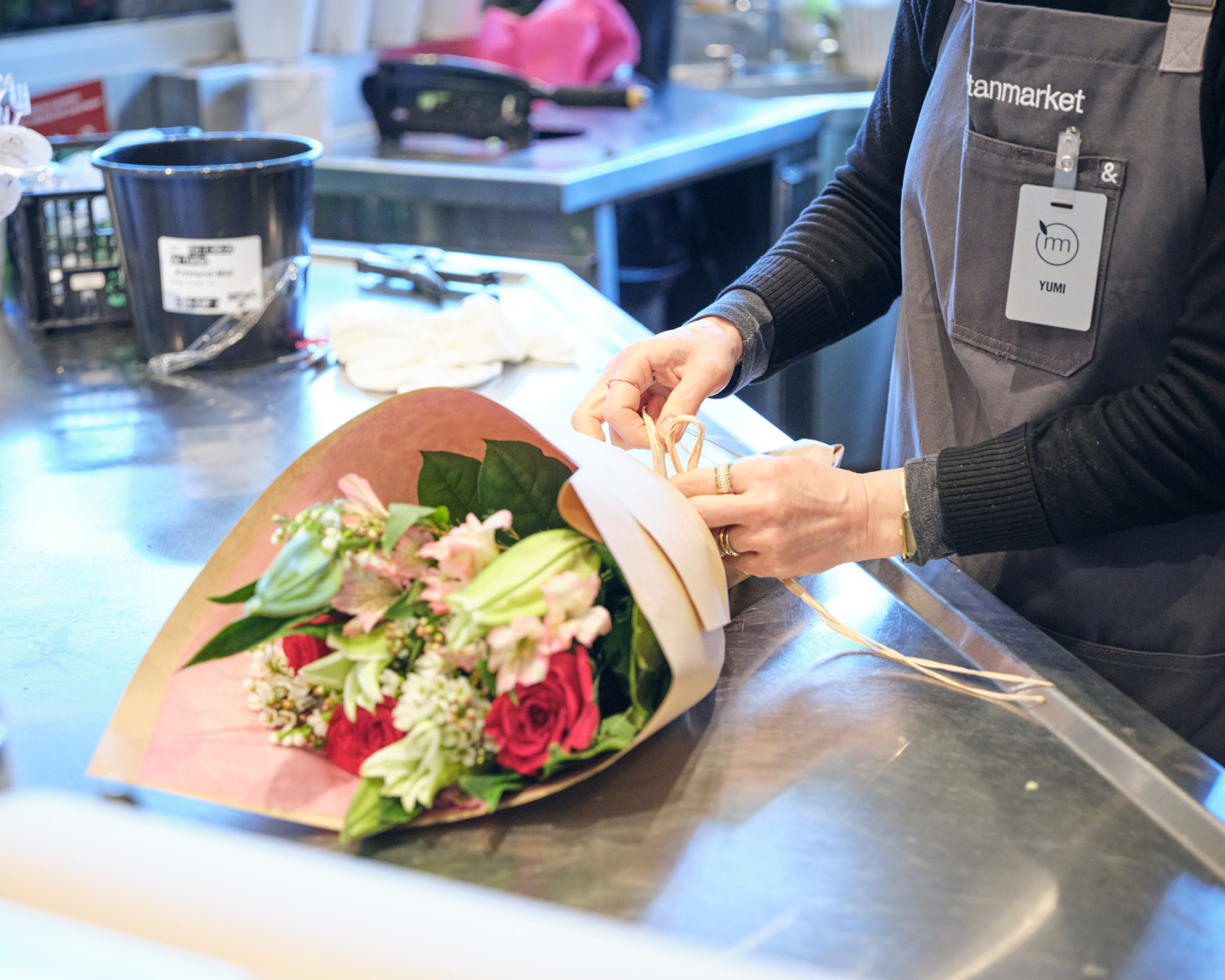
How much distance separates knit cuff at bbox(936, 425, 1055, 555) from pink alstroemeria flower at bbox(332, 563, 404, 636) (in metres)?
0.42

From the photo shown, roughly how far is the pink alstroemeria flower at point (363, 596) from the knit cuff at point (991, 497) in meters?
0.42

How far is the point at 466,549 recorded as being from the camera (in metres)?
0.58

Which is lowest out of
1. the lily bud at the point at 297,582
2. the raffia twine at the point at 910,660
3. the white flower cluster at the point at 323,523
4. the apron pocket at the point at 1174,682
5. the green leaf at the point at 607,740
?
the apron pocket at the point at 1174,682

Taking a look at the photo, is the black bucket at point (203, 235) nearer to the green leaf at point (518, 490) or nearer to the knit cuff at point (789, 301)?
the knit cuff at point (789, 301)

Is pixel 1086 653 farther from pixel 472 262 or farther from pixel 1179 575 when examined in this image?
pixel 472 262

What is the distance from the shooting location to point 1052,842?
60 cm

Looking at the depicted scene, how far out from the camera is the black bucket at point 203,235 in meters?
1.25

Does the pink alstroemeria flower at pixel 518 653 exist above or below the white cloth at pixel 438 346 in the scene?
above

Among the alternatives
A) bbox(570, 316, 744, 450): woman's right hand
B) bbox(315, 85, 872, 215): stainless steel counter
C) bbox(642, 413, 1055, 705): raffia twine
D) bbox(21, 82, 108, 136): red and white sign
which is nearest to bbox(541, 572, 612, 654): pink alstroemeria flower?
bbox(642, 413, 1055, 705): raffia twine

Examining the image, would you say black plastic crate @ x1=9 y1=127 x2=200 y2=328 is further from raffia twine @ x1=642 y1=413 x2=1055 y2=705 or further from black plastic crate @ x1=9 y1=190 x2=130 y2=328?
raffia twine @ x1=642 y1=413 x2=1055 y2=705

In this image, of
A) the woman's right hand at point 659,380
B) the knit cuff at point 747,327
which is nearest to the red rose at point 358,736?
the woman's right hand at point 659,380

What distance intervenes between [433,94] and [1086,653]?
75.2 inches

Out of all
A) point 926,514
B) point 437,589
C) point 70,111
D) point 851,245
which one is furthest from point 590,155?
point 437,589

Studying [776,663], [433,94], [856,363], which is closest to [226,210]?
[776,663]
